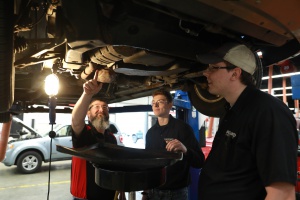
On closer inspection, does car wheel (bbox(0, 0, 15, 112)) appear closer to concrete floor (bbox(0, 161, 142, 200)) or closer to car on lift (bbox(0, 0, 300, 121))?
car on lift (bbox(0, 0, 300, 121))

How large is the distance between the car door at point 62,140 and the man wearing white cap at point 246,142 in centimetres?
598

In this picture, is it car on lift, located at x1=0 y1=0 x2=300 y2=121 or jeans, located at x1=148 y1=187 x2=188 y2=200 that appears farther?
jeans, located at x1=148 y1=187 x2=188 y2=200

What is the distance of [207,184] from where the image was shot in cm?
117

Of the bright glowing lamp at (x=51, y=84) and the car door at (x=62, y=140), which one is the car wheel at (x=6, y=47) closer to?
the bright glowing lamp at (x=51, y=84)

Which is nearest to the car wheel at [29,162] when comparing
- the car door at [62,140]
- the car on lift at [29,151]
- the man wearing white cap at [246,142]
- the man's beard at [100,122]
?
the car on lift at [29,151]

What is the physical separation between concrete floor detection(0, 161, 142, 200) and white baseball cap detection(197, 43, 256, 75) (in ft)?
11.7

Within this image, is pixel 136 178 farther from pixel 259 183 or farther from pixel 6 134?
pixel 6 134

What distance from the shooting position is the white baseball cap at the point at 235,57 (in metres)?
1.18

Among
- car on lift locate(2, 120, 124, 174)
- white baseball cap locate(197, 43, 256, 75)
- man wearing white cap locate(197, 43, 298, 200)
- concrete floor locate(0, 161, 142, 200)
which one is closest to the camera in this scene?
man wearing white cap locate(197, 43, 298, 200)

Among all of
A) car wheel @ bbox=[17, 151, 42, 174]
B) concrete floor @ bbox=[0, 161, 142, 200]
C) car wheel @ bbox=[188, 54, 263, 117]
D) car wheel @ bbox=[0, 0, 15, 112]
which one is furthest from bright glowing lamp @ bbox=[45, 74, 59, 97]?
car wheel @ bbox=[17, 151, 42, 174]

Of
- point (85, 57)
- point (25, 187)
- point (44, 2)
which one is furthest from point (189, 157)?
point (25, 187)

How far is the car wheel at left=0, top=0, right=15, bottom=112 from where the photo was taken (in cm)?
106

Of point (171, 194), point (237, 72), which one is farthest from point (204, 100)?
point (237, 72)

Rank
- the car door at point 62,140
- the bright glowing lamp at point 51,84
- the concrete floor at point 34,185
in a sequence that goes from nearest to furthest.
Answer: the bright glowing lamp at point 51,84, the concrete floor at point 34,185, the car door at point 62,140
